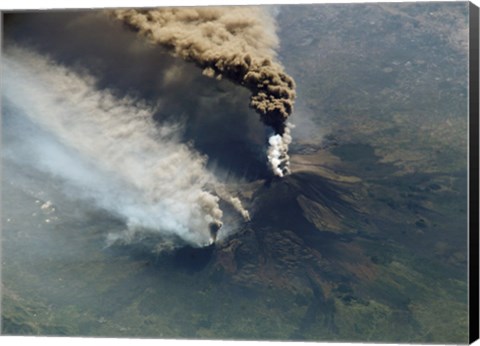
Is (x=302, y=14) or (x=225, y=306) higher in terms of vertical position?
(x=302, y=14)

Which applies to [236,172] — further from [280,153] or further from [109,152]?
[109,152]

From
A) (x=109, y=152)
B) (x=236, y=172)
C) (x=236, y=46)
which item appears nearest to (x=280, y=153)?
(x=236, y=172)

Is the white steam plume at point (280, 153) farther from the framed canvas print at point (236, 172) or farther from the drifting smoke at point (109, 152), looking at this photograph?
the drifting smoke at point (109, 152)

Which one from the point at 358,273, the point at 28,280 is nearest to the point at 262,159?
the point at 358,273

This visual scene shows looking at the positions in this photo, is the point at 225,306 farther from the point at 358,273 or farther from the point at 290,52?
the point at 290,52

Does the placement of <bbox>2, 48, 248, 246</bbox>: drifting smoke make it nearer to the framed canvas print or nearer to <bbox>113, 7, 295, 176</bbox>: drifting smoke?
the framed canvas print

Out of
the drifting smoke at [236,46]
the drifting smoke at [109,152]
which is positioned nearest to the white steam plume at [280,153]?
the drifting smoke at [236,46]
